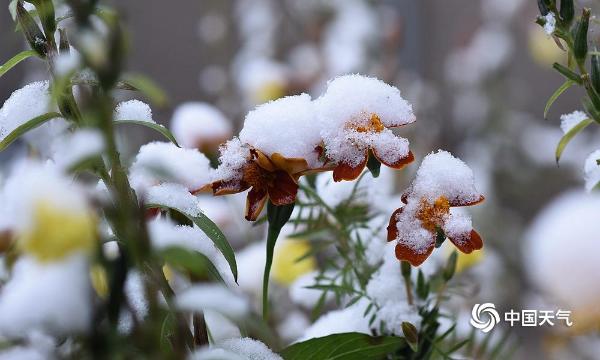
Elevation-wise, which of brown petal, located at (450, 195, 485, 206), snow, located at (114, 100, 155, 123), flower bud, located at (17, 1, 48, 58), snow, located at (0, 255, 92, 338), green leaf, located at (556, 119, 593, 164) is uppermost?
flower bud, located at (17, 1, 48, 58)

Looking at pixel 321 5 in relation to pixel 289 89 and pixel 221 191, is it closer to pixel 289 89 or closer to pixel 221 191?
pixel 289 89

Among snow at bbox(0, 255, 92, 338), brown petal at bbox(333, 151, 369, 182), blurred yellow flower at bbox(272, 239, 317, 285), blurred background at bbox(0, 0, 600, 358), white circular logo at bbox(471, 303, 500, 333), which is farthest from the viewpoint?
blurred background at bbox(0, 0, 600, 358)

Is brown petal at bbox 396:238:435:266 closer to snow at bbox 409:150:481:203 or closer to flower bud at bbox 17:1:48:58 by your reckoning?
snow at bbox 409:150:481:203

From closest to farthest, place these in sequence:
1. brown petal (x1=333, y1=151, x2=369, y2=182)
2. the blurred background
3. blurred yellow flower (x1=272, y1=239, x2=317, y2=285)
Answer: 1. brown petal (x1=333, y1=151, x2=369, y2=182)
2. blurred yellow flower (x1=272, y1=239, x2=317, y2=285)
3. the blurred background

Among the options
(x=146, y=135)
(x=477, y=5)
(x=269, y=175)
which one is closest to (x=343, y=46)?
(x=146, y=135)

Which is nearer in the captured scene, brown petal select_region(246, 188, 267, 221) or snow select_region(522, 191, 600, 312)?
brown petal select_region(246, 188, 267, 221)

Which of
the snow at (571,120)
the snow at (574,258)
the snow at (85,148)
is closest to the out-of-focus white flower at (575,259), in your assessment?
the snow at (574,258)

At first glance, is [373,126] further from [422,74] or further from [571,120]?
[422,74]

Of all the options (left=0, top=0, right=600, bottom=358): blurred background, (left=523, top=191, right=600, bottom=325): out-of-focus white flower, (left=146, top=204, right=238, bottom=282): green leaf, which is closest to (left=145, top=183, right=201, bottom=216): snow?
(left=146, top=204, right=238, bottom=282): green leaf
